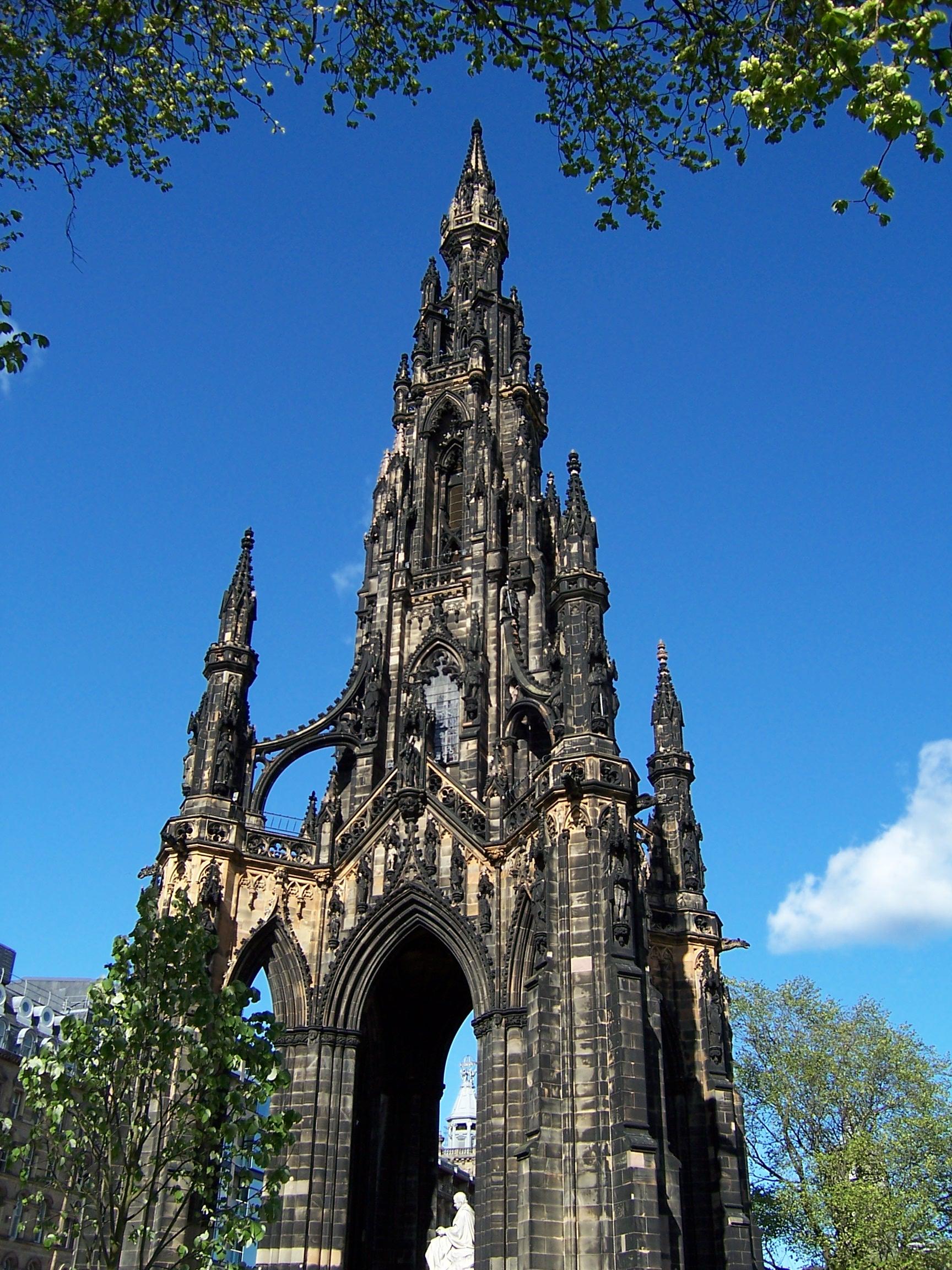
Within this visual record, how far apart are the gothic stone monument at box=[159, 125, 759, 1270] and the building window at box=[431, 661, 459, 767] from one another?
67mm

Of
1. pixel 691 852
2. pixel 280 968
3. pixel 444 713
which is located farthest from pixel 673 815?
pixel 280 968

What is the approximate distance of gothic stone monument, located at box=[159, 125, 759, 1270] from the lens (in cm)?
2308

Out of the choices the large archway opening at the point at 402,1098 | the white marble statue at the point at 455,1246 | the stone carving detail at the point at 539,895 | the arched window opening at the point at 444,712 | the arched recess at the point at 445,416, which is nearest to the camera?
the stone carving detail at the point at 539,895

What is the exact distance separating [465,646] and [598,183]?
22840mm

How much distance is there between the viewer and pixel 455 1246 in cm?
Result: 2600

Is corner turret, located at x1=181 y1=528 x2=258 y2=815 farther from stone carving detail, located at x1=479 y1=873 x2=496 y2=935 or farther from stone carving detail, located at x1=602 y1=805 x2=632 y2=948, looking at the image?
stone carving detail, located at x1=602 y1=805 x2=632 y2=948

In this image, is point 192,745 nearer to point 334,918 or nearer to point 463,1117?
point 334,918

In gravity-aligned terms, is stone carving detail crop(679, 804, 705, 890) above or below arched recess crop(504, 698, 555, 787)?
below

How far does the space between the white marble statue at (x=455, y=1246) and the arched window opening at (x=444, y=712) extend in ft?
37.7

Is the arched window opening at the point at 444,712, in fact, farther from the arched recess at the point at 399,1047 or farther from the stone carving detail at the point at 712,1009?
the stone carving detail at the point at 712,1009

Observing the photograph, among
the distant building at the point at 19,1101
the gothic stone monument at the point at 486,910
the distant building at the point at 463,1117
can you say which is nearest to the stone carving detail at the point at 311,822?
the gothic stone monument at the point at 486,910

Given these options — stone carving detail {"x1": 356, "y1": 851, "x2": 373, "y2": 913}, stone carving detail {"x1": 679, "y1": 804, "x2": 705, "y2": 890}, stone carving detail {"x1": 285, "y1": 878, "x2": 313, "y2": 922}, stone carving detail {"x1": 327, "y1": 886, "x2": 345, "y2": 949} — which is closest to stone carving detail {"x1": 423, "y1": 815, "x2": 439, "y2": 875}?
stone carving detail {"x1": 356, "y1": 851, "x2": 373, "y2": 913}

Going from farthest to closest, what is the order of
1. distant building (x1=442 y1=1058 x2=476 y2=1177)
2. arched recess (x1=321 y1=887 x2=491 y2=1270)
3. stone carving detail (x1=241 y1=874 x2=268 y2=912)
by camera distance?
distant building (x1=442 y1=1058 x2=476 y2=1177), stone carving detail (x1=241 y1=874 x2=268 y2=912), arched recess (x1=321 y1=887 x2=491 y2=1270)

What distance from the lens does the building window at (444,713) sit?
33.5 meters
